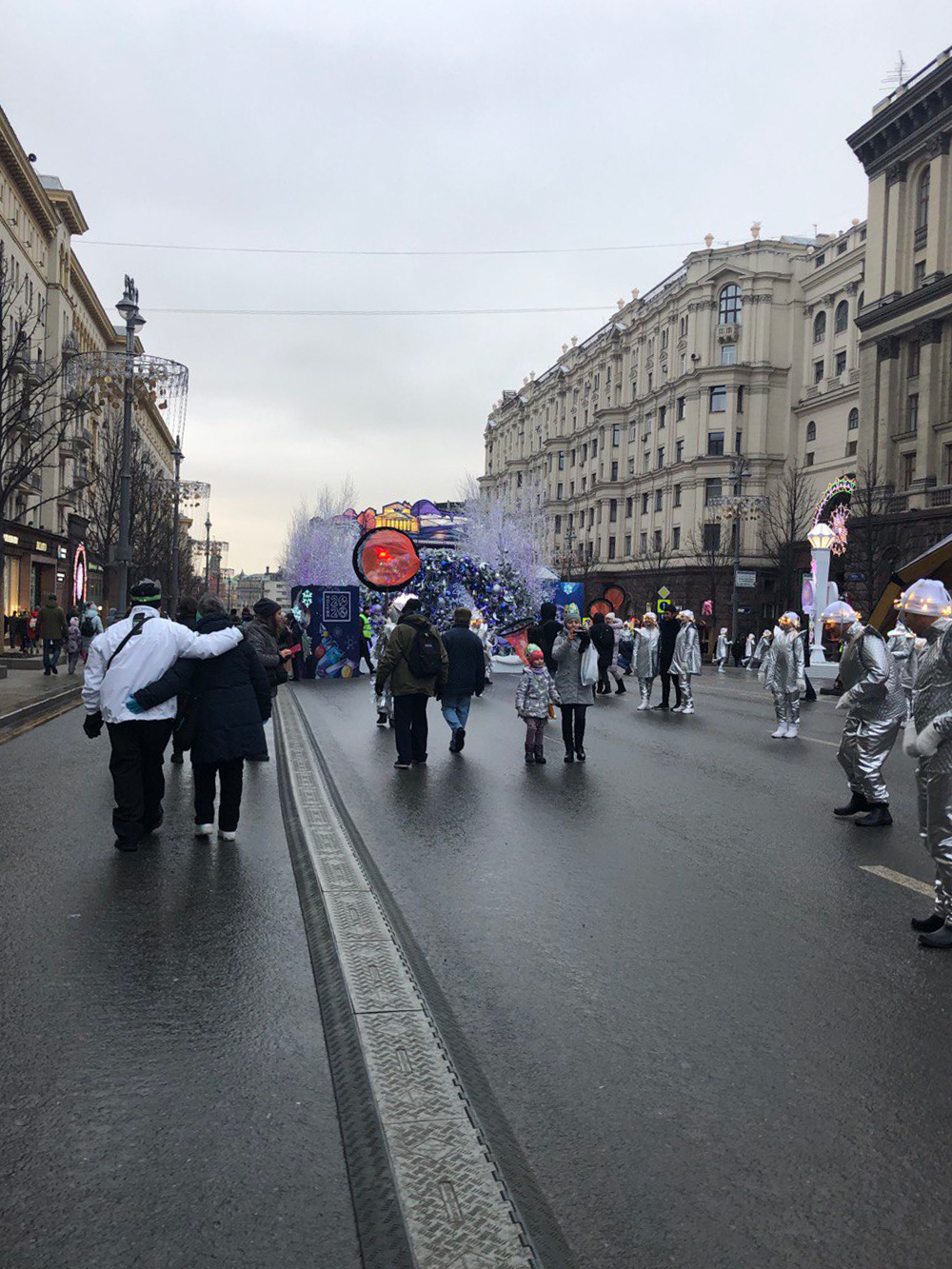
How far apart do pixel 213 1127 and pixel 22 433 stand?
21.7 m

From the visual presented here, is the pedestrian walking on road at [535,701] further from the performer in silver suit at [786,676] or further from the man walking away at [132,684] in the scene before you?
the man walking away at [132,684]

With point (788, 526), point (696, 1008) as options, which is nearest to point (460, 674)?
point (696, 1008)

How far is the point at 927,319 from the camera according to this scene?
1854 inches

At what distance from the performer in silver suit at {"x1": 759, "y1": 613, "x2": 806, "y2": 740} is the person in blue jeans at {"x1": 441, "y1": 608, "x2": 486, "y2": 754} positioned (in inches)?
184

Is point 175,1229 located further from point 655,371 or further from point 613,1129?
point 655,371

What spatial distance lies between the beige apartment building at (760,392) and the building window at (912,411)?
0.09 meters

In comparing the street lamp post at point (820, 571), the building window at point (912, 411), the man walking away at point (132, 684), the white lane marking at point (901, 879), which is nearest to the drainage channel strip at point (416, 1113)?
the man walking away at point (132, 684)

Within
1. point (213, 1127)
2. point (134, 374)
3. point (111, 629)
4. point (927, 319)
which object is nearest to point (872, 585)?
point (927, 319)

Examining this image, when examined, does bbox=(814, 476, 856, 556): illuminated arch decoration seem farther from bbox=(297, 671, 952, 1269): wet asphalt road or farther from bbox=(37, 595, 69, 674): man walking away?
bbox=(297, 671, 952, 1269): wet asphalt road

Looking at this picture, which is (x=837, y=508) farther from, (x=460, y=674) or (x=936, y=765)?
(x=936, y=765)

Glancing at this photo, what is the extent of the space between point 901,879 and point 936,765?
4.85 ft

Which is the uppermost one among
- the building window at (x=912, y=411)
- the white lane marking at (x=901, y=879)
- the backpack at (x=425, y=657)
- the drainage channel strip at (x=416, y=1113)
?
the building window at (x=912, y=411)

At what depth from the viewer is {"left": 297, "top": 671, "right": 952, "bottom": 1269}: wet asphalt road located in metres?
2.85

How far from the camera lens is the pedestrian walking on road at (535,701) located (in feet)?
39.2
